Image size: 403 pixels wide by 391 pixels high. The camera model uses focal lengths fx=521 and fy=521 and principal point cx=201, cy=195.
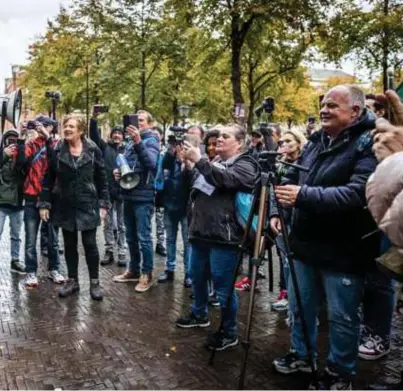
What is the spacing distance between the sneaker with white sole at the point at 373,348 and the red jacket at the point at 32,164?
4380mm

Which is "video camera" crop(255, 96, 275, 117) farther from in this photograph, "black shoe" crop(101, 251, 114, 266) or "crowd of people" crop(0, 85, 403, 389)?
"black shoe" crop(101, 251, 114, 266)

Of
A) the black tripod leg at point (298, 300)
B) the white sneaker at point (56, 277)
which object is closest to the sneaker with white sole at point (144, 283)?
the white sneaker at point (56, 277)

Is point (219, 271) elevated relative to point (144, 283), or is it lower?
elevated

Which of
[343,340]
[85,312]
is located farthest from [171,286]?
[343,340]

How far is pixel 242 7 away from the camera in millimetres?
14586

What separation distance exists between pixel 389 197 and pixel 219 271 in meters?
2.52

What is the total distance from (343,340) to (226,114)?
2667 cm

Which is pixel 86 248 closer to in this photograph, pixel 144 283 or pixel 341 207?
pixel 144 283

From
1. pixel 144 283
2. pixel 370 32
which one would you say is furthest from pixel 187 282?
pixel 370 32

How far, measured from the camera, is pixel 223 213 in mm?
4445

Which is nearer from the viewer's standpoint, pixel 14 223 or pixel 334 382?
pixel 334 382

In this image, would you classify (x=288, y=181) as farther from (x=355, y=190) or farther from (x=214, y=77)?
(x=214, y=77)

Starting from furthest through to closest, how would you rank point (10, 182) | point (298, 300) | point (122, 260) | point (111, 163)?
1. point (111, 163)
2. point (122, 260)
3. point (10, 182)
4. point (298, 300)

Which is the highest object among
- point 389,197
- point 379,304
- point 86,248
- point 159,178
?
point 389,197
